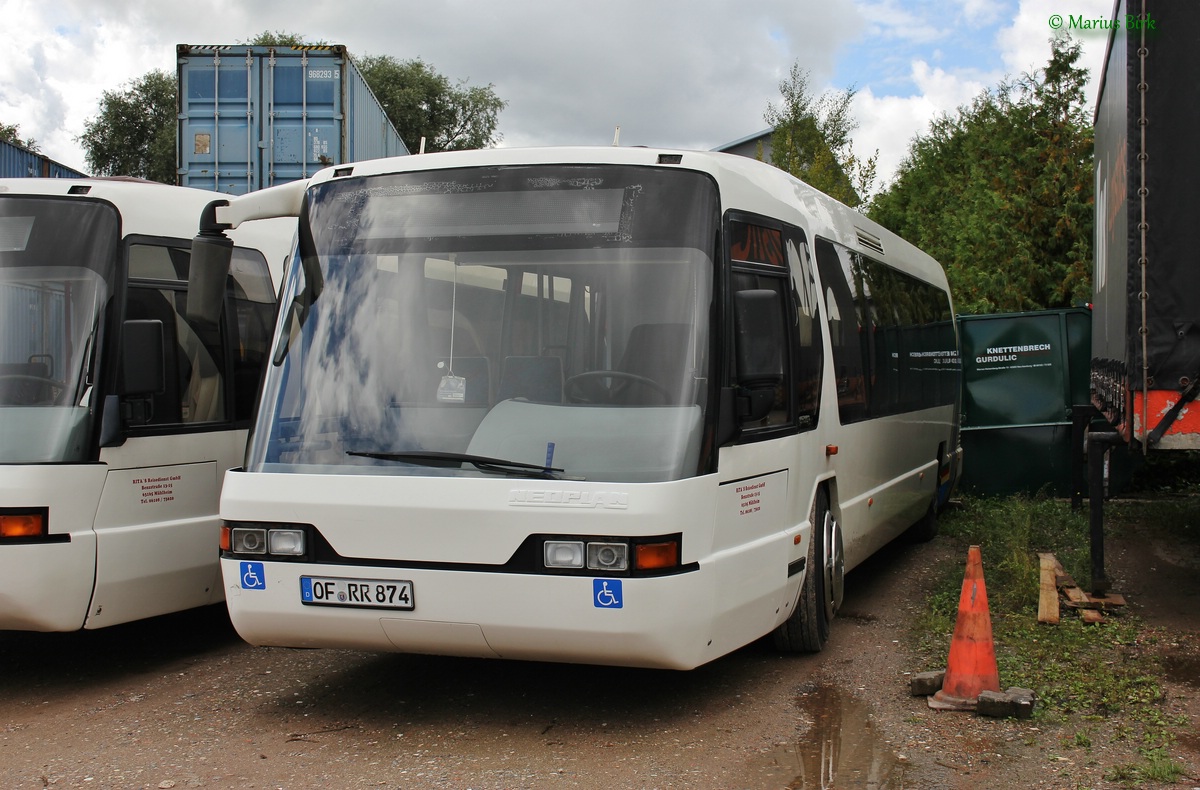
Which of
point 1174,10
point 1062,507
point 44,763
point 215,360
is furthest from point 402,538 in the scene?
point 1062,507

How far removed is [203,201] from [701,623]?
410 cm

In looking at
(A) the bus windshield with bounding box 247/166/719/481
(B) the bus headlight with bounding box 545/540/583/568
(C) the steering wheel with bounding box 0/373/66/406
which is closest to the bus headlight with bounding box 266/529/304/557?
(A) the bus windshield with bounding box 247/166/719/481

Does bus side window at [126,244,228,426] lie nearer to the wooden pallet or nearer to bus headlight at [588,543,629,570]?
bus headlight at [588,543,629,570]

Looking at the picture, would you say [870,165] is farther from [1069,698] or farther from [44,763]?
[44,763]

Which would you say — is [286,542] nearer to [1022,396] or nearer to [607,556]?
[607,556]

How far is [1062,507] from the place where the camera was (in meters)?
12.6

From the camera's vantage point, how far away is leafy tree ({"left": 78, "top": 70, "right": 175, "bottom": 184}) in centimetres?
5347

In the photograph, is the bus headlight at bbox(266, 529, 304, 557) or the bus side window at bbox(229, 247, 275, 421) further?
the bus side window at bbox(229, 247, 275, 421)

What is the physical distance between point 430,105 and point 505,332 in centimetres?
5418

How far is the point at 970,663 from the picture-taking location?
582 cm

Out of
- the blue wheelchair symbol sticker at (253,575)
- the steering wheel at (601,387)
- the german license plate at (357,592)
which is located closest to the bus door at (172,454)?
the blue wheelchair symbol sticker at (253,575)

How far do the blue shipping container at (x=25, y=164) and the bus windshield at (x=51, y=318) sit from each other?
34.6ft

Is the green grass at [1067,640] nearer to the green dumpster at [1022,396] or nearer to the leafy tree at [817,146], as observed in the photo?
the green dumpster at [1022,396]

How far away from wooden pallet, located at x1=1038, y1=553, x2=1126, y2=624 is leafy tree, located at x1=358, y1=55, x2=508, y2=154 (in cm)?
4986
